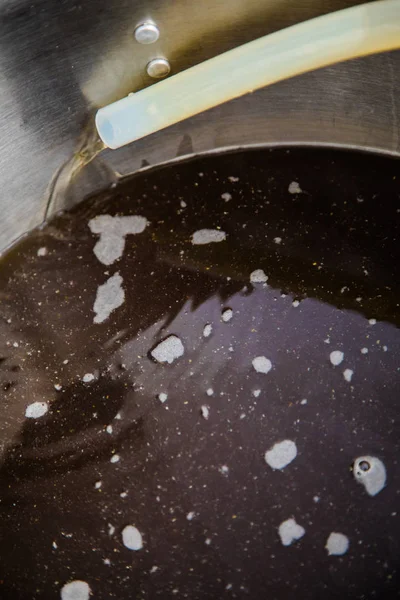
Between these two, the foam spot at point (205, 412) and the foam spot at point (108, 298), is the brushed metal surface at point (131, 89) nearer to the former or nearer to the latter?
the foam spot at point (108, 298)

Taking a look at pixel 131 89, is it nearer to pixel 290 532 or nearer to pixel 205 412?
pixel 205 412

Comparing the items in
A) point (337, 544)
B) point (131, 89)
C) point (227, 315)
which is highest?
point (131, 89)

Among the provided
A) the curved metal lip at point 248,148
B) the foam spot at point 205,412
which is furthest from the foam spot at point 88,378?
the curved metal lip at point 248,148

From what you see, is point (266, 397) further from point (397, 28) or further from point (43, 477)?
point (397, 28)

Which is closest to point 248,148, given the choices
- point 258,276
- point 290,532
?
point 258,276

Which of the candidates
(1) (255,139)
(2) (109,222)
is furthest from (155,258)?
(1) (255,139)
